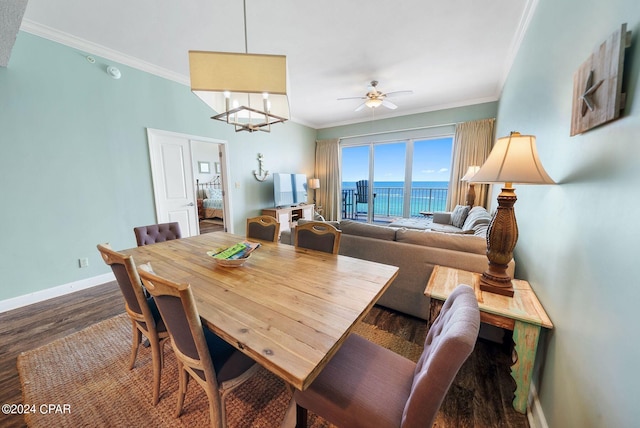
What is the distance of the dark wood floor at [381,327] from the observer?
126 cm

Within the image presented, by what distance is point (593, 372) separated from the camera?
2.56ft

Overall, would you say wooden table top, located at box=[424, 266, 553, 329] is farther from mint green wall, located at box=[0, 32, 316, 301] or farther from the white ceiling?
mint green wall, located at box=[0, 32, 316, 301]

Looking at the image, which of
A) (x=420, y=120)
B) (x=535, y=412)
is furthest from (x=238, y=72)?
(x=420, y=120)

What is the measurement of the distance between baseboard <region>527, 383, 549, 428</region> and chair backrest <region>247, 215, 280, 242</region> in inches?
76.7

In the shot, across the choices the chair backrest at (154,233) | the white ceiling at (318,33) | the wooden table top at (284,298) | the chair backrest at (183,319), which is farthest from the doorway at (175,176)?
the chair backrest at (183,319)

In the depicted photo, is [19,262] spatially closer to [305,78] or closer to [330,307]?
[330,307]

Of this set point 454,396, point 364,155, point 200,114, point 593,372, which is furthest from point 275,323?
point 364,155

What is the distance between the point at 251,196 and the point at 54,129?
2.76m

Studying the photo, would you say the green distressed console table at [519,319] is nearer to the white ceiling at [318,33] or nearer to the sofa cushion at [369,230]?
the sofa cushion at [369,230]

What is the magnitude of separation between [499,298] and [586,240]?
589 millimetres

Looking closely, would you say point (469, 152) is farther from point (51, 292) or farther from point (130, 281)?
point (51, 292)

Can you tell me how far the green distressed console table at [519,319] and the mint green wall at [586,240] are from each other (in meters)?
0.06

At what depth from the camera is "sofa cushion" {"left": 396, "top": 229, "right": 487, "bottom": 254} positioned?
1813 millimetres

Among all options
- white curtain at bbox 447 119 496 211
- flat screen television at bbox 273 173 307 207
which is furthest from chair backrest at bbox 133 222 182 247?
white curtain at bbox 447 119 496 211
